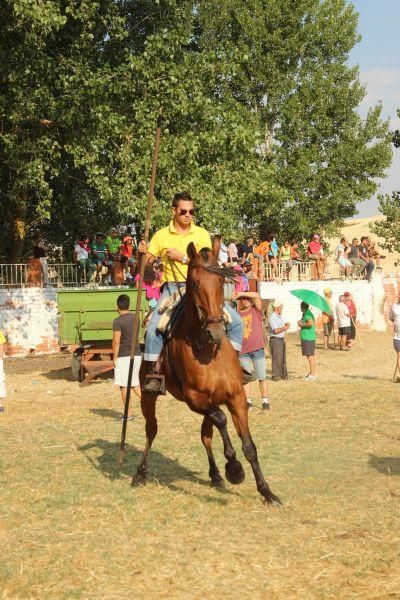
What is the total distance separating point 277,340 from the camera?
20.5 meters

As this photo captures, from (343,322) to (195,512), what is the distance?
2250 cm

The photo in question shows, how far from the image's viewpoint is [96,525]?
7.95m

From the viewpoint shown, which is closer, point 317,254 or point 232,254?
point 232,254

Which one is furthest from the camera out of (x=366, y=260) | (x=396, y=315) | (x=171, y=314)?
(x=366, y=260)

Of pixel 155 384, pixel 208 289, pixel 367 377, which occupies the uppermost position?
pixel 208 289

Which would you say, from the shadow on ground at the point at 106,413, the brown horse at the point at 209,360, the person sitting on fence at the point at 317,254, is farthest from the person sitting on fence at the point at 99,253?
the brown horse at the point at 209,360

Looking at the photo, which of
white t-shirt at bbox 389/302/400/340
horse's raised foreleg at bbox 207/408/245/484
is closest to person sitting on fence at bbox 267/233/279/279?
white t-shirt at bbox 389/302/400/340

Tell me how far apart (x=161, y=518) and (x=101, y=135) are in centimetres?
1765

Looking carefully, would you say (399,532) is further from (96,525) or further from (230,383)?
(96,525)

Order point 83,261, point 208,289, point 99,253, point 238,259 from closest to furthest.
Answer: point 208,289
point 83,261
point 99,253
point 238,259

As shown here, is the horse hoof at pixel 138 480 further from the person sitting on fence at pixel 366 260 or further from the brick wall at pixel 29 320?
the person sitting on fence at pixel 366 260

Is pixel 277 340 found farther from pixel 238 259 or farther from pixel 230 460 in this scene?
pixel 238 259

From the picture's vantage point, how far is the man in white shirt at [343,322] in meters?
30.0

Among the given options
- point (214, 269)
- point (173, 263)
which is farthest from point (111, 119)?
point (214, 269)
